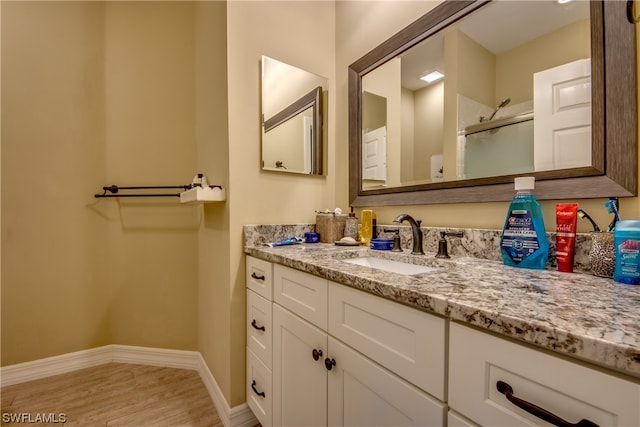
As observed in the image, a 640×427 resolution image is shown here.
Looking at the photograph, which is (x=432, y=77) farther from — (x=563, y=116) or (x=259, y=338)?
(x=259, y=338)

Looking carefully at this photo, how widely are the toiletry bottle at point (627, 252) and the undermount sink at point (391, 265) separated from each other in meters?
0.45

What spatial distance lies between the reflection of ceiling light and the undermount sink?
2.60 ft

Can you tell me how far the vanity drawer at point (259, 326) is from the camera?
1.19 meters

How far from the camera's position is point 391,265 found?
1143 mm

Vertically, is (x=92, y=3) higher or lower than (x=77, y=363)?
higher

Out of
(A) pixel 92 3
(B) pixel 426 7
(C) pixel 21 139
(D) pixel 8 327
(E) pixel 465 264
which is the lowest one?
(D) pixel 8 327

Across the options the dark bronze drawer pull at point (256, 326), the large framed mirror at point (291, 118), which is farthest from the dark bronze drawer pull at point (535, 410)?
the large framed mirror at point (291, 118)

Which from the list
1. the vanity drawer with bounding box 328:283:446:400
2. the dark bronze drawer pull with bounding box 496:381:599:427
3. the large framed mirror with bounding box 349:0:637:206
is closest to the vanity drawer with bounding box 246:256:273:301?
the vanity drawer with bounding box 328:283:446:400

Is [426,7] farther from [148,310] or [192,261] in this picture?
[148,310]

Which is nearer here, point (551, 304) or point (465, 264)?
point (551, 304)

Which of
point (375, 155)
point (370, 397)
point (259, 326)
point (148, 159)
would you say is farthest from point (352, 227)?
point (148, 159)

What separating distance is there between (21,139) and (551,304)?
8.61ft

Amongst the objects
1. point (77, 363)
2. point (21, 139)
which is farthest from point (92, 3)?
point (77, 363)

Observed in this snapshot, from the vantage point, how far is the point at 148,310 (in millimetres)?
1979
